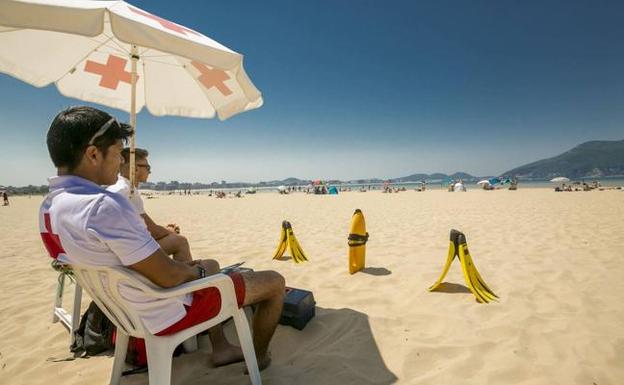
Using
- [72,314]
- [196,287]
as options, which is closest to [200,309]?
[196,287]

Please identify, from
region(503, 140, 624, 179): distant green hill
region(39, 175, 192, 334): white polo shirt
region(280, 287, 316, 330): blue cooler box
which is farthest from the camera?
A: region(503, 140, 624, 179): distant green hill

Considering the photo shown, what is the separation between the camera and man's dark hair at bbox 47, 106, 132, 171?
1475 millimetres

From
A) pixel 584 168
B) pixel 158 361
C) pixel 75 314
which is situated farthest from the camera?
pixel 584 168

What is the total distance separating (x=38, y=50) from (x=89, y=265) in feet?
10.6

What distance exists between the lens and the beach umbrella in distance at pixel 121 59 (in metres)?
1.99

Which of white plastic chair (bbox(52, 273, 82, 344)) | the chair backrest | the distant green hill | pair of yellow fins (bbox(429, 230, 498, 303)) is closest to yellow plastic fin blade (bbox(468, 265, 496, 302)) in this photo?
pair of yellow fins (bbox(429, 230, 498, 303))

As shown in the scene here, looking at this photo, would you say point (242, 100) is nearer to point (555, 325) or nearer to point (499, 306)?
point (499, 306)

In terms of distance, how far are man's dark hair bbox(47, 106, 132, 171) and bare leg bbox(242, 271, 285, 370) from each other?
116 cm

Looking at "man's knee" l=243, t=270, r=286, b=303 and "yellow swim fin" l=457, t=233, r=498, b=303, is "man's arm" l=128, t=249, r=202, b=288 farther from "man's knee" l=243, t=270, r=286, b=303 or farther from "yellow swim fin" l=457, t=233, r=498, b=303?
"yellow swim fin" l=457, t=233, r=498, b=303

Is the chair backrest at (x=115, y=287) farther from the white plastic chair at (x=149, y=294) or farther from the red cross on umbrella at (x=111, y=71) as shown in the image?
the red cross on umbrella at (x=111, y=71)

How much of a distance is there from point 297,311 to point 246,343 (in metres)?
0.96

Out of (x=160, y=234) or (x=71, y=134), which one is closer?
(x=71, y=134)

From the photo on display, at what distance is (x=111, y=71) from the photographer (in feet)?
13.0

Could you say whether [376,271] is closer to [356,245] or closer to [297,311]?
[356,245]
